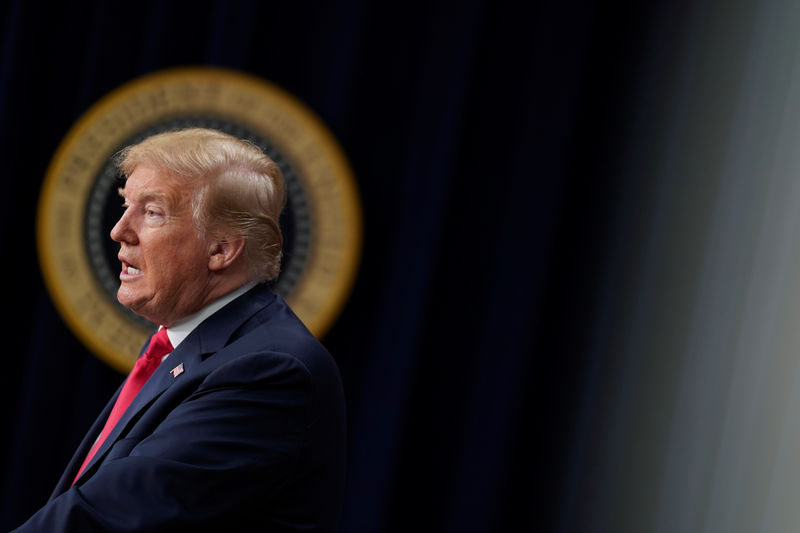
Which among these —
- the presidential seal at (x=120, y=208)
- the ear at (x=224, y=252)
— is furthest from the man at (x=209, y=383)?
the presidential seal at (x=120, y=208)

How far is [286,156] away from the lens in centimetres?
226

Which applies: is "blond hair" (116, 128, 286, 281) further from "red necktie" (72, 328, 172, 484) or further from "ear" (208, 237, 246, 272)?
"red necktie" (72, 328, 172, 484)

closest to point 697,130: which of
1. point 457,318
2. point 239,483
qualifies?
point 457,318

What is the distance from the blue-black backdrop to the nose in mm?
1172

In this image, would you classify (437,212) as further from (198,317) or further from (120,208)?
(198,317)

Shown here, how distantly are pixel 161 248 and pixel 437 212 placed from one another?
3.93 feet

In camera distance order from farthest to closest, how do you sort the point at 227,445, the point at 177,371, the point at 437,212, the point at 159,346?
the point at 437,212 < the point at 159,346 < the point at 177,371 < the point at 227,445

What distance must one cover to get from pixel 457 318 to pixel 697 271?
61cm

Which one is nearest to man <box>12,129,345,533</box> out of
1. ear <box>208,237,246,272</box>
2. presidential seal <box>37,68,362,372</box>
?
ear <box>208,237,246,272</box>

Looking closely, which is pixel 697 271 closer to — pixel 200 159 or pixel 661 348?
pixel 661 348

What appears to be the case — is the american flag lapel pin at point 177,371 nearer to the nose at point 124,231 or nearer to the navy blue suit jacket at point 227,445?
the navy blue suit jacket at point 227,445

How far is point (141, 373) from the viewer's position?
1.25 meters

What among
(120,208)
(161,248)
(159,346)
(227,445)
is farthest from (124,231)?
(120,208)

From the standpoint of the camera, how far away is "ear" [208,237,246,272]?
1153 mm
